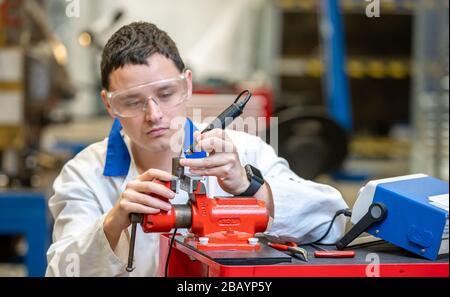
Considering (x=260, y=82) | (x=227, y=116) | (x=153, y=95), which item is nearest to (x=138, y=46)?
(x=153, y=95)

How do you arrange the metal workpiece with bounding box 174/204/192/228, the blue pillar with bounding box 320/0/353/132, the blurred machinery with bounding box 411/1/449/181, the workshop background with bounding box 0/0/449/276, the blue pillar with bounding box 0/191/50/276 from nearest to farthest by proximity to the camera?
1. the metal workpiece with bounding box 174/204/192/228
2. the workshop background with bounding box 0/0/449/276
3. the blue pillar with bounding box 0/191/50/276
4. the blurred machinery with bounding box 411/1/449/181
5. the blue pillar with bounding box 320/0/353/132

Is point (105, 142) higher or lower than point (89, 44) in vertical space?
lower

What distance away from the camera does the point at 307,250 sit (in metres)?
1.51

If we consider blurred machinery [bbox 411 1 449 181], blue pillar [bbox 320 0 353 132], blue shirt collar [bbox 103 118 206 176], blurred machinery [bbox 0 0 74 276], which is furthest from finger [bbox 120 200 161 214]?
blue pillar [bbox 320 0 353 132]

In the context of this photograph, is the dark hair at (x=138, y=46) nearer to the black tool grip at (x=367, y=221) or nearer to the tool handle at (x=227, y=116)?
the tool handle at (x=227, y=116)

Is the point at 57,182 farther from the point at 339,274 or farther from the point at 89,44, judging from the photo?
the point at 339,274

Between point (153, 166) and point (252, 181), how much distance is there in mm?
256

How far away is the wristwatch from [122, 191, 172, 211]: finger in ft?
0.58

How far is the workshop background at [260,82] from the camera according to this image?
3.10 meters

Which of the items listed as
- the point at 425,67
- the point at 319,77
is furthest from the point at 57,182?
the point at 319,77

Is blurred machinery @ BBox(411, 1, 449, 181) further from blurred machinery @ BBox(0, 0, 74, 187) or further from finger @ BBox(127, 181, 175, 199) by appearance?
finger @ BBox(127, 181, 175, 199)

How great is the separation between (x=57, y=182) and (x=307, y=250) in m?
0.69

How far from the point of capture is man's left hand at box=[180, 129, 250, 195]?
138 centimetres

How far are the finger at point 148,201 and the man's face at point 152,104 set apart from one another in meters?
0.14
